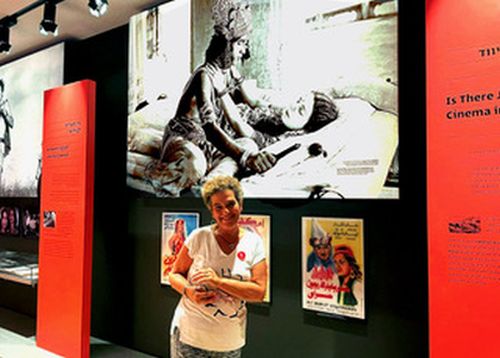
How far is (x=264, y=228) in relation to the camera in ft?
10.1

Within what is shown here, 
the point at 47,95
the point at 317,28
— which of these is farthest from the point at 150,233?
the point at 317,28

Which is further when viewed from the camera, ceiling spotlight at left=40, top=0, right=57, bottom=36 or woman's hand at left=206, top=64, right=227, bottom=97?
ceiling spotlight at left=40, top=0, right=57, bottom=36

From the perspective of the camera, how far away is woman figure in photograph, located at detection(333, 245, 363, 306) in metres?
2.66

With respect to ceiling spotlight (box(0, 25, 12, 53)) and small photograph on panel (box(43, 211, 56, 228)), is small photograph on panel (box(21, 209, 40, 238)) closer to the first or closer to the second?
small photograph on panel (box(43, 211, 56, 228))

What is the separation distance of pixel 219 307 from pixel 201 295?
0.11 meters

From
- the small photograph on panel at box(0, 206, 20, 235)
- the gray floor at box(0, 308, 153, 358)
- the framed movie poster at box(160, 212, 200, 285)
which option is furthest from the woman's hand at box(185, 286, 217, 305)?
the small photograph on panel at box(0, 206, 20, 235)

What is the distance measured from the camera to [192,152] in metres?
3.48

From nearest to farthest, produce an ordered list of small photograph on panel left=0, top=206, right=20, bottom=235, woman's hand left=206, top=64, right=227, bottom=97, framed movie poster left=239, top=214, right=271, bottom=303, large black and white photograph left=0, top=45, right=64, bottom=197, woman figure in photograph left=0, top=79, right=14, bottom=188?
1. framed movie poster left=239, top=214, right=271, bottom=303
2. woman's hand left=206, top=64, right=227, bottom=97
3. large black and white photograph left=0, top=45, right=64, bottom=197
4. small photograph on panel left=0, top=206, right=20, bottom=235
5. woman figure in photograph left=0, top=79, right=14, bottom=188

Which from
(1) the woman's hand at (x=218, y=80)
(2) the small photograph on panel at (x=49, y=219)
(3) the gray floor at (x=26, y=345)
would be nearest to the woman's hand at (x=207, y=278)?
(1) the woman's hand at (x=218, y=80)

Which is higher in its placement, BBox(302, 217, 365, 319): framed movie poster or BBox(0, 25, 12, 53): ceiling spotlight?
BBox(0, 25, 12, 53): ceiling spotlight

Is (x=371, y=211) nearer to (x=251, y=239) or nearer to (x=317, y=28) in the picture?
(x=251, y=239)

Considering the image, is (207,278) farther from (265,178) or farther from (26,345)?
(26,345)

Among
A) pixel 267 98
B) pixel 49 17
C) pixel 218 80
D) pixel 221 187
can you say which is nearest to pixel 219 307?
pixel 221 187

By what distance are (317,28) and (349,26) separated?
0.23m
